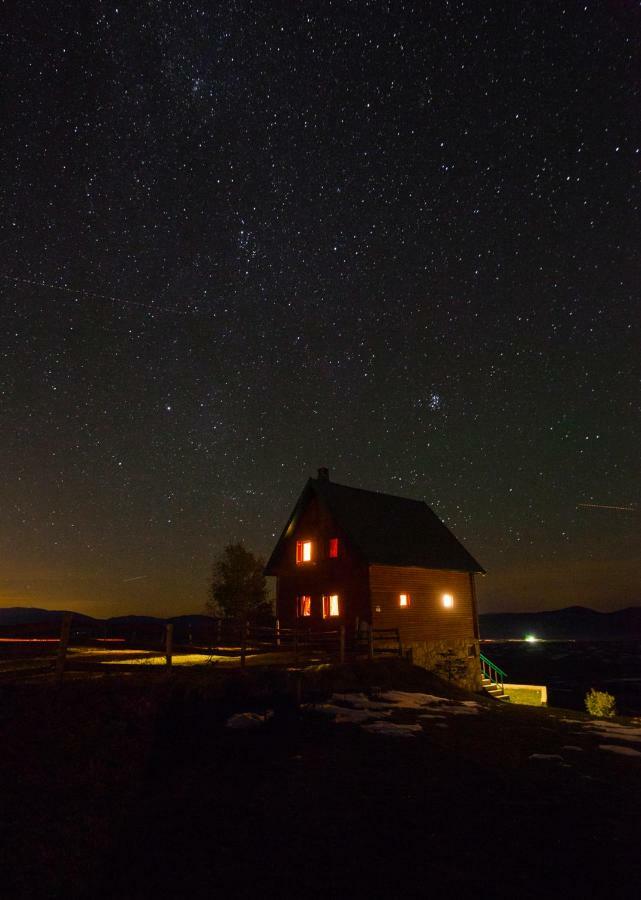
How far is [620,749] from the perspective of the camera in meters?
12.5

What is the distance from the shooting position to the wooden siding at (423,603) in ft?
87.7

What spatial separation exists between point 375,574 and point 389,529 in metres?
4.22

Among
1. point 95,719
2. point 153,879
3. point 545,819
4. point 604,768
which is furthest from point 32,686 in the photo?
point 604,768

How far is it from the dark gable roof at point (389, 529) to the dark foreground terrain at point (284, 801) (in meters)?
13.9

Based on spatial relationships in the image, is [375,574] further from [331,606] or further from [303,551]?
[303,551]

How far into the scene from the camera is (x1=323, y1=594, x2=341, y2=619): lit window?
27.9m

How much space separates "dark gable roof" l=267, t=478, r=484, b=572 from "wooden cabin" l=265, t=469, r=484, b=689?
73 mm

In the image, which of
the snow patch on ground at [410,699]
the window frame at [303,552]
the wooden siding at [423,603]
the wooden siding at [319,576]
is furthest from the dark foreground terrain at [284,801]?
the window frame at [303,552]

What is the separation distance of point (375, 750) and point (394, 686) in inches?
306

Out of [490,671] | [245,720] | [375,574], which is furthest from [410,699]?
[490,671]

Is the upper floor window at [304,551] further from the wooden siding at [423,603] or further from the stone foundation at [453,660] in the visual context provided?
→ the stone foundation at [453,660]

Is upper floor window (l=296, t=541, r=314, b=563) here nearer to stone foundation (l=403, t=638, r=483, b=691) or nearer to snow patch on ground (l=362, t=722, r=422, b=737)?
stone foundation (l=403, t=638, r=483, b=691)

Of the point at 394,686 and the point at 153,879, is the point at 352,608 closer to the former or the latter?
the point at 394,686

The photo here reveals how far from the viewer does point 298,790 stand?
877 centimetres
